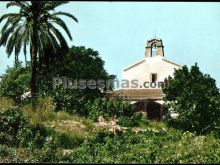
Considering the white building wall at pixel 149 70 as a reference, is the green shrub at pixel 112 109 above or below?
below

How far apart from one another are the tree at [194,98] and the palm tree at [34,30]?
326 inches

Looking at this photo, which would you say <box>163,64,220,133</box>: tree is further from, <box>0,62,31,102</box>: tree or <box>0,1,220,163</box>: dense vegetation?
<box>0,62,31,102</box>: tree

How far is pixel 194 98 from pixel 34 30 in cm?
1043

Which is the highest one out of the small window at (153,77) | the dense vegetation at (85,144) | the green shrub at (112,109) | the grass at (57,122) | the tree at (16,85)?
the small window at (153,77)

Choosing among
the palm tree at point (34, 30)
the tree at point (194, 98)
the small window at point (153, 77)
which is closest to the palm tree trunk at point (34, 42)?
the palm tree at point (34, 30)

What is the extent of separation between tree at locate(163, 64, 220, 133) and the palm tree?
8.28 metres

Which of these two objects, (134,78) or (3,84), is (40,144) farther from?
(134,78)

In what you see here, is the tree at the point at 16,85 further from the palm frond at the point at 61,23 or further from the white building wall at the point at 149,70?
the palm frond at the point at 61,23

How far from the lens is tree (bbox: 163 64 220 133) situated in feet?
93.1

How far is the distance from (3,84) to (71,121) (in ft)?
63.3

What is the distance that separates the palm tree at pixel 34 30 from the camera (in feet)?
78.7

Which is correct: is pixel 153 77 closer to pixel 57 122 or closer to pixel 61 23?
pixel 61 23

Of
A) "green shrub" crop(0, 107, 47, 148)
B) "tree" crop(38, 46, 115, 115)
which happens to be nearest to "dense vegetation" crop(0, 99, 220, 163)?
"green shrub" crop(0, 107, 47, 148)

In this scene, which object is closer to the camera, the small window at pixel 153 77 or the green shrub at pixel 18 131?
the green shrub at pixel 18 131
